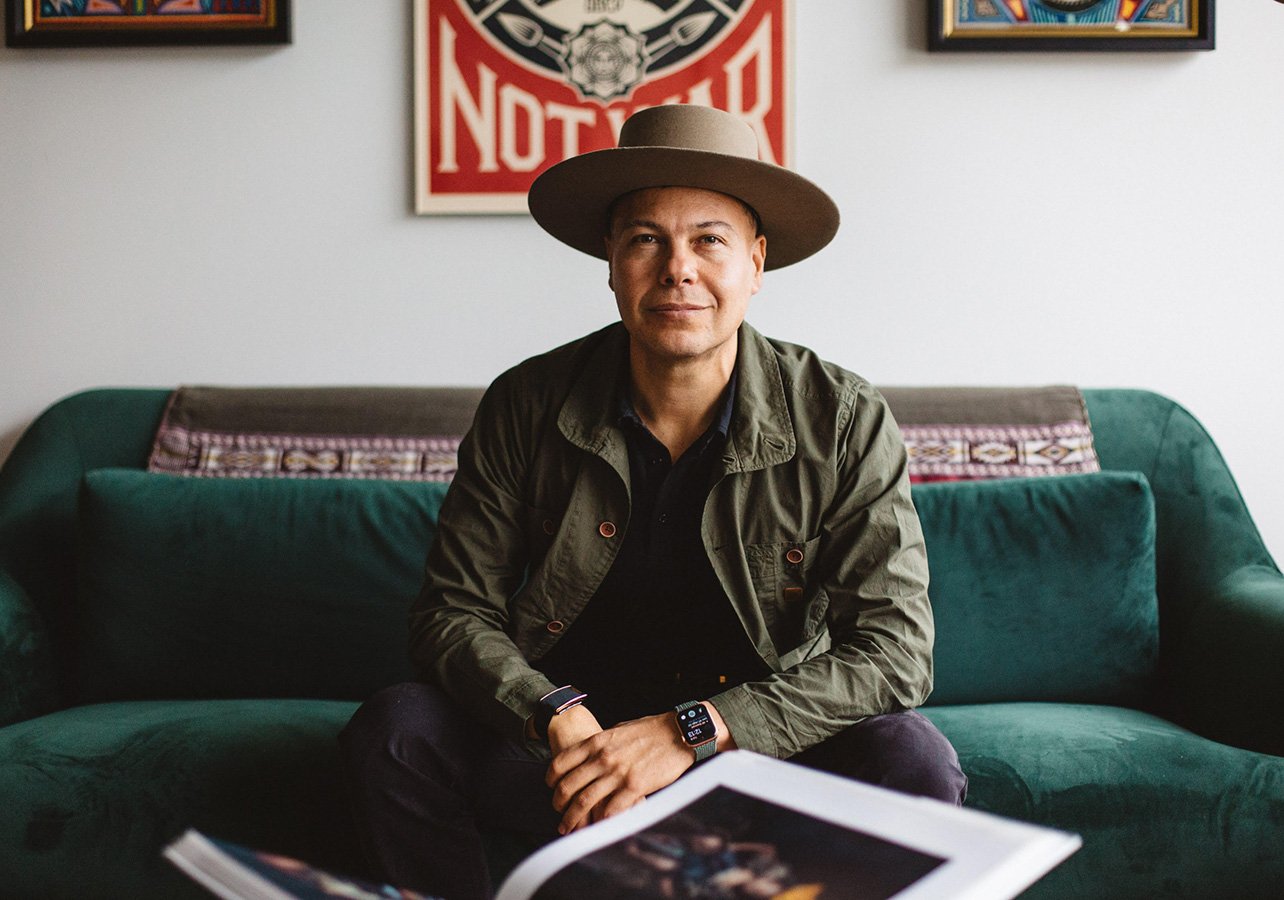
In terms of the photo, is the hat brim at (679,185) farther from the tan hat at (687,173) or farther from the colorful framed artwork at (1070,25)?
the colorful framed artwork at (1070,25)

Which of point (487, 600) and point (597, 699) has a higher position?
point (487, 600)

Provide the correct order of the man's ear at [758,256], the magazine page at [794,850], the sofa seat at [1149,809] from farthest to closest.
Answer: the man's ear at [758,256]
the sofa seat at [1149,809]
the magazine page at [794,850]

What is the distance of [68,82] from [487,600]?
1748mm

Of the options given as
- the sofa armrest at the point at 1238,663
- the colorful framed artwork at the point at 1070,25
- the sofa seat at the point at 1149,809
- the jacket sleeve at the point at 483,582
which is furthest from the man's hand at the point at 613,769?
the colorful framed artwork at the point at 1070,25

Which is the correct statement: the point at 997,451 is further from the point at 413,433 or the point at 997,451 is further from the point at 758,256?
the point at 413,433

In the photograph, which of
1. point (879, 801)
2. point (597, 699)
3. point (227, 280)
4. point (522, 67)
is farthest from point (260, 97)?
point (879, 801)

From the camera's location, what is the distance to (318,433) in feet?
7.08

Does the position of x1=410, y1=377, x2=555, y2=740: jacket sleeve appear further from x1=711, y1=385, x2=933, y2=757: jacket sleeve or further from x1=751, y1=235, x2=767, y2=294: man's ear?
x1=751, y1=235, x2=767, y2=294: man's ear

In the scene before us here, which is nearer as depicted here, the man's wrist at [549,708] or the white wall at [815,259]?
the man's wrist at [549,708]

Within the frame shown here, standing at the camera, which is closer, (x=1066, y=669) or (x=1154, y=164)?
(x=1066, y=669)

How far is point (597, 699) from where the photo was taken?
152 centimetres

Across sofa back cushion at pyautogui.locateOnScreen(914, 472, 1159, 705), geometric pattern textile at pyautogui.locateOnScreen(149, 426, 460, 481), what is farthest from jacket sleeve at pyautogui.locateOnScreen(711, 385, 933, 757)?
geometric pattern textile at pyautogui.locateOnScreen(149, 426, 460, 481)

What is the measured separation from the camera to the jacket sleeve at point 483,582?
137 cm

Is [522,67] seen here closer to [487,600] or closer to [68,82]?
[68,82]
